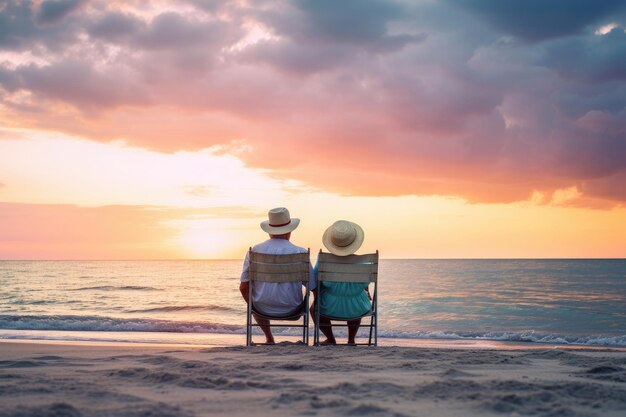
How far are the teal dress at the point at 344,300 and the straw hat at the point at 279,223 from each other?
542 millimetres

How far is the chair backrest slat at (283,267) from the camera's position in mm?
6262

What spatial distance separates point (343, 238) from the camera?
21.5ft

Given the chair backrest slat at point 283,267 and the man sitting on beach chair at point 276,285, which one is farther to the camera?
the man sitting on beach chair at point 276,285

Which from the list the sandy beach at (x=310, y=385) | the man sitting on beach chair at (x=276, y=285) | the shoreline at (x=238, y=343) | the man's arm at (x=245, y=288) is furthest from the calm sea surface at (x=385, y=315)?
the sandy beach at (x=310, y=385)

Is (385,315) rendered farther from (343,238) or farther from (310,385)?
(310,385)

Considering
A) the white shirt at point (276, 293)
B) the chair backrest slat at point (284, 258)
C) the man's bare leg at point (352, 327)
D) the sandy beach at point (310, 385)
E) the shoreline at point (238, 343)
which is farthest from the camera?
the shoreline at point (238, 343)

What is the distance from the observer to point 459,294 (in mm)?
22562

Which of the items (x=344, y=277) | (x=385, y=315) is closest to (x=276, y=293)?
(x=344, y=277)

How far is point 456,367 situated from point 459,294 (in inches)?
737

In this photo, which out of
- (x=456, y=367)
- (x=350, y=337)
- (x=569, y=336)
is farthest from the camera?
(x=569, y=336)

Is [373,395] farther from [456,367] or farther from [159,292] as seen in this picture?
[159,292]

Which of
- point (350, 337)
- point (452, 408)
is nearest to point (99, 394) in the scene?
point (452, 408)

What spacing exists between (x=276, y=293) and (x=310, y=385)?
277 cm

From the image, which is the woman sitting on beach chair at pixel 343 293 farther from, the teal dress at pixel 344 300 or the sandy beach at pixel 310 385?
the sandy beach at pixel 310 385
